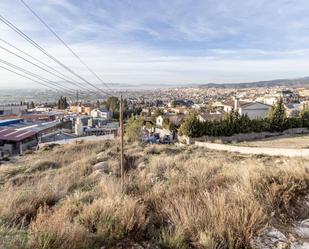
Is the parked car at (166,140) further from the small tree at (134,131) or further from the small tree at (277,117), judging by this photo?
the small tree at (277,117)

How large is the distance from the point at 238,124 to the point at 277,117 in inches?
272

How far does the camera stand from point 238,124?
3984cm

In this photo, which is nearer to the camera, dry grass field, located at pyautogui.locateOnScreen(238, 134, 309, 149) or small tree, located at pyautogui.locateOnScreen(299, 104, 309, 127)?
dry grass field, located at pyautogui.locateOnScreen(238, 134, 309, 149)

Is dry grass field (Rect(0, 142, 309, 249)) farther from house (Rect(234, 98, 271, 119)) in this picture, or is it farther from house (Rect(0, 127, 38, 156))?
house (Rect(234, 98, 271, 119))

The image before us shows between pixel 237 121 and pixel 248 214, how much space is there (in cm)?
3799

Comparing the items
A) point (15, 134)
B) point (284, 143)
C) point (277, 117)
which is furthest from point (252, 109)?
point (15, 134)

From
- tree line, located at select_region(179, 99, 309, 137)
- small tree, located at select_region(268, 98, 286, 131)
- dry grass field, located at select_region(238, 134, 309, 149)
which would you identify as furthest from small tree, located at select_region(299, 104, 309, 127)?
dry grass field, located at select_region(238, 134, 309, 149)

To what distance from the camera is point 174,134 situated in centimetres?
4569

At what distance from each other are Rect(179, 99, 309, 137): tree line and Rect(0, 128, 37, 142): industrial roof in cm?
2082

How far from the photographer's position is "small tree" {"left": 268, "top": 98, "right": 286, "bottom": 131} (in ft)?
138

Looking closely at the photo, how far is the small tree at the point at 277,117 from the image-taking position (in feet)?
138

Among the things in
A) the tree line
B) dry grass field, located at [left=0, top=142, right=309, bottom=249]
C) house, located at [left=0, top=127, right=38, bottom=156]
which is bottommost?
house, located at [left=0, top=127, right=38, bottom=156]

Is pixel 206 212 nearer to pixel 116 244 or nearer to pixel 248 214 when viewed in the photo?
pixel 248 214

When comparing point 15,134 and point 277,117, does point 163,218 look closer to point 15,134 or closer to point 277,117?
point 15,134
